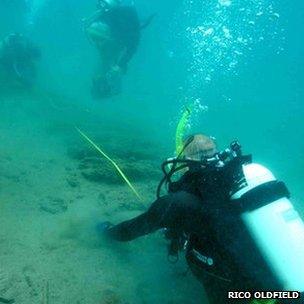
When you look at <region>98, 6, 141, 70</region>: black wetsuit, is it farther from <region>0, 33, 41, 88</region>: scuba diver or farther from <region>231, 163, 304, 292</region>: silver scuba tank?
<region>231, 163, 304, 292</region>: silver scuba tank

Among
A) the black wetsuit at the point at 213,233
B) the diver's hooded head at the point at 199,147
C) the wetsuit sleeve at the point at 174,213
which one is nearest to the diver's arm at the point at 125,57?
the diver's hooded head at the point at 199,147

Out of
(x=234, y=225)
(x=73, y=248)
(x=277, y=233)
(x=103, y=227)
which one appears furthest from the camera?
(x=103, y=227)

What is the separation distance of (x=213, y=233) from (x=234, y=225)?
0.17m

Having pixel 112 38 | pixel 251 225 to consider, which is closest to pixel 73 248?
pixel 251 225

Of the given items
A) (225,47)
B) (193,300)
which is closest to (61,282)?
(193,300)

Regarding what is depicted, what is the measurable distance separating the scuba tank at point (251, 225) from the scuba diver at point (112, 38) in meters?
7.98

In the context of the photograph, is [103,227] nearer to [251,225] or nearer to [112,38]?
[251,225]

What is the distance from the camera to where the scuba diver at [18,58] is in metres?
12.3

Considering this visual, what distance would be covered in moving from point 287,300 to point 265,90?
81.9m

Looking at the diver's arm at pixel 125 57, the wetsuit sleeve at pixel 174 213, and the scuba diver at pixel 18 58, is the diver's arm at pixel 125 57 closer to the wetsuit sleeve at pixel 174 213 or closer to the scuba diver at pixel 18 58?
the scuba diver at pixel 18 58

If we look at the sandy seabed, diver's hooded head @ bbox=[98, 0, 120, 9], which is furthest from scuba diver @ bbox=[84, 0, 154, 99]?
the sandy seabed

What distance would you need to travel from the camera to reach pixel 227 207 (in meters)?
2.94

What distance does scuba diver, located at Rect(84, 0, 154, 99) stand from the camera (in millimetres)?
10656

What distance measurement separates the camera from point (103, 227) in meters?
4.42
